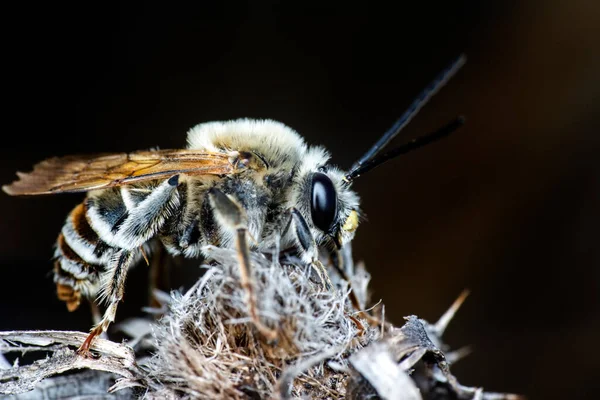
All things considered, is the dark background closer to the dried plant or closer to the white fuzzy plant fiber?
the dried plant

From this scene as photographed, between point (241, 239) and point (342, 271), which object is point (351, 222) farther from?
point (241, 239)

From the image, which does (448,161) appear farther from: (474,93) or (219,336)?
(219,336)

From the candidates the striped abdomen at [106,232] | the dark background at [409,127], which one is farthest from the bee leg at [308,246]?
the dark background at [409,127]

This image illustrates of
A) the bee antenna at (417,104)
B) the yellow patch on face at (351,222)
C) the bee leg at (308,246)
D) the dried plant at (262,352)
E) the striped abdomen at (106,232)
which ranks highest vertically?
the striped abdomen at (106,232)

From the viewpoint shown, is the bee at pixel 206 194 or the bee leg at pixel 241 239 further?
the bee at pixel 206 194

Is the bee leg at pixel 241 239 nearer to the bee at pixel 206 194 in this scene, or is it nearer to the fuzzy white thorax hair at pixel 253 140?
the bee at pixel 206 194

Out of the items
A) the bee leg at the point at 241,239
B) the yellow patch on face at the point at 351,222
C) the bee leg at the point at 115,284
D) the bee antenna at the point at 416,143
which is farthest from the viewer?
the yellow patch on face at the point at 351,222
